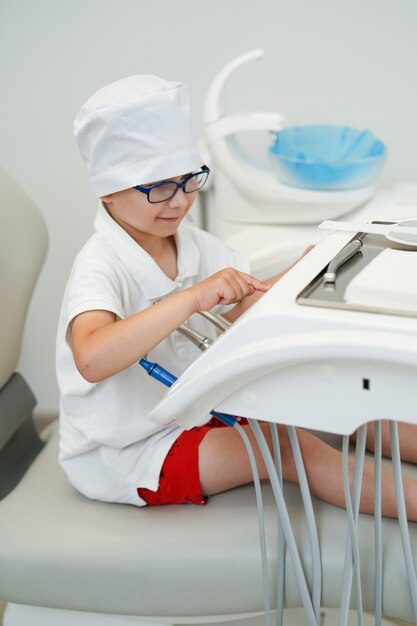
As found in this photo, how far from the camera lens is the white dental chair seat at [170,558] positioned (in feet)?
3.22

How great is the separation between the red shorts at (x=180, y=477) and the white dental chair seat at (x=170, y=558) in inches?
0.6

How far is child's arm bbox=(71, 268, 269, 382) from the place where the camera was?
0.92m

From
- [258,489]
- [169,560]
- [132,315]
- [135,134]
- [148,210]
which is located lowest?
[169,560]

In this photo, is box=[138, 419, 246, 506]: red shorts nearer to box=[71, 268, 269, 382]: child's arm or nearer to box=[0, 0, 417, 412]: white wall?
box=[71, 268, 269, 382]: child's arm

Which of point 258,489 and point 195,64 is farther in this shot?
point 195,64

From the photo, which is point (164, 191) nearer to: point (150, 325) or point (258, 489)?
point (150, 325)

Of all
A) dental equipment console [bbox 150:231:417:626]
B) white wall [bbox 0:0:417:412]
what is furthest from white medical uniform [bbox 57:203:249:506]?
white wall [bbox 0:0:417:412]

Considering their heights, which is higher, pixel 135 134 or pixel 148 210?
pixel 135 134

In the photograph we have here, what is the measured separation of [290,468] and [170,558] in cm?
20

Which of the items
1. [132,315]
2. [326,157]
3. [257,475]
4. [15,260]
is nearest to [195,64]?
[326,157]

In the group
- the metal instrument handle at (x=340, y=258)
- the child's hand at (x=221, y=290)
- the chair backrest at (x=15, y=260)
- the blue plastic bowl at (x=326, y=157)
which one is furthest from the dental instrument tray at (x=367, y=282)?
the blue plastic bowl at (x=326, y=157)

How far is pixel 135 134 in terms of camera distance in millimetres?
1049

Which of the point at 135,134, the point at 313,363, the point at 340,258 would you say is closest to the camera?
the point at 313,363

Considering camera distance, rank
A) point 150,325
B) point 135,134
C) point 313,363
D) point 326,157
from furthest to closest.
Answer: point 326,157, point 135,134, point 150,325, point 313,363
